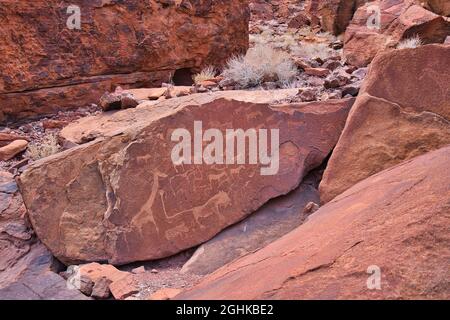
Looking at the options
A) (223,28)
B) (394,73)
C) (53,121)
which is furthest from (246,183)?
(223,28)

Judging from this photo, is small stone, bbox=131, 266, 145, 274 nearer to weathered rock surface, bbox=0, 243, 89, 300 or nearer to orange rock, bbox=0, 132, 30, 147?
weathered rock surface, bbox=0, 243, 89, 300

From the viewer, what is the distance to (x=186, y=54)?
21.0 feet

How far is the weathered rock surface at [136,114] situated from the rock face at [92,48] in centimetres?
88

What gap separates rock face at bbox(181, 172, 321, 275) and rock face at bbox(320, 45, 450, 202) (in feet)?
0.87

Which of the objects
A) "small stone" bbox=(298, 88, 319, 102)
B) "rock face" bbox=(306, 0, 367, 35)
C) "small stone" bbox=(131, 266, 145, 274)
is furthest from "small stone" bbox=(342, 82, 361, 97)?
"rock face" bbox=(306, 0, 367, 35)

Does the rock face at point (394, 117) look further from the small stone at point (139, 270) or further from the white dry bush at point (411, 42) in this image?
the white dry bush at point (411, 42)

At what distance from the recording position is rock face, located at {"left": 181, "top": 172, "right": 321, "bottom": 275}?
3326 millimetres

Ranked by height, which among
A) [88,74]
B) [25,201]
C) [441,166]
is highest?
[441,166]

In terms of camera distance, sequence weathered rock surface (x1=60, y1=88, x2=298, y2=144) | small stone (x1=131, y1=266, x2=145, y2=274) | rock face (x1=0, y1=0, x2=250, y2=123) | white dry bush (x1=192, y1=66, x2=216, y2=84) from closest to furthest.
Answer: small stone (x1=131, y1=266, x2=145, y2=274)
weathered rock surface (x1=60, y1=88, x2=298, y2=144)
rock face (x1=0, y1=0, x2=250, y2=123)
white dry bush (x1=192, y1=66, x2=216, y2=84)

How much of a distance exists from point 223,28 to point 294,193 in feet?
12.2

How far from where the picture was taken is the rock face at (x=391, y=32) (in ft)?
22.9

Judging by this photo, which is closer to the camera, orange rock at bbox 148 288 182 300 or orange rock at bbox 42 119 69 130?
orange rock at bbox 148 288 182 300

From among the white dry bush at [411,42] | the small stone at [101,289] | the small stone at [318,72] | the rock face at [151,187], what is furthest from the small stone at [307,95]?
the white dry bush at [411,42]

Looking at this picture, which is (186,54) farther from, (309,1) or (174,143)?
(309,1)
